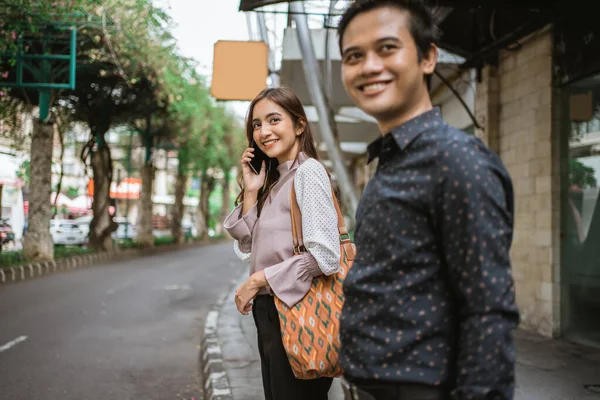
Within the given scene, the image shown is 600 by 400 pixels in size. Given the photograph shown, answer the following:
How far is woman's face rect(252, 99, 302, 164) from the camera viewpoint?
2.41m

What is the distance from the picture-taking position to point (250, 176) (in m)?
2.59

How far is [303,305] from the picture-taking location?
209cm

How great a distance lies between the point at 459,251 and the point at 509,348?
231mm

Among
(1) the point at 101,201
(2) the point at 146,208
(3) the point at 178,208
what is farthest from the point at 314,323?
(3) the point at 178,208

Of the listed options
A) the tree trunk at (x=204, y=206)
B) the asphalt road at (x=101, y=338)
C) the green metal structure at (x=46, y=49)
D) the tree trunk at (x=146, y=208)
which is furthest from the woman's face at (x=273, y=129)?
the tree trunk at (x=204, y=206)

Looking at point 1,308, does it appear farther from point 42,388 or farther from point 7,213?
point 7,213

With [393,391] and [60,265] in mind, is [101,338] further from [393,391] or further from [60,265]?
[60,265]

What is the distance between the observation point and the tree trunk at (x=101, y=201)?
21.4 meters

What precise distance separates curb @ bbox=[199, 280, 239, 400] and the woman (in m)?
2.21

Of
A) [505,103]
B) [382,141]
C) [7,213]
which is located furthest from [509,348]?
[7,213]

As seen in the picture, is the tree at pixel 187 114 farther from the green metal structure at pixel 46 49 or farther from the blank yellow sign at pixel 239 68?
the blank yellow sign at pixel 239 68

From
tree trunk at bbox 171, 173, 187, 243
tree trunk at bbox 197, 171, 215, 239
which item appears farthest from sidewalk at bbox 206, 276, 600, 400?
tree trunk at bbox 197, 171, 215, 239

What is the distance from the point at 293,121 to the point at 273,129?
0.10m

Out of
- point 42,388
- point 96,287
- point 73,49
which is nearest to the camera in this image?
point 42,388
